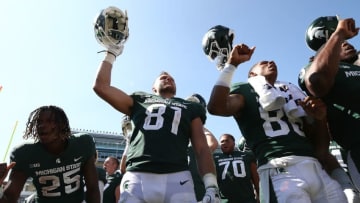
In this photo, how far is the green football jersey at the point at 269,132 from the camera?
3154mm

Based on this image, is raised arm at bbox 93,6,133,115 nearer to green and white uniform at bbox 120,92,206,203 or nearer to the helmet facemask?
green and white uniform at bbox 120,92,206,203

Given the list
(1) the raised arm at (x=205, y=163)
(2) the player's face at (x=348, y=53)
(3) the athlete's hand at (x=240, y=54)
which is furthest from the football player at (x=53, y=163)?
(2) the player's face at (x=348, y=53)

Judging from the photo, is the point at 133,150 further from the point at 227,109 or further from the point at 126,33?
the point at 126,33

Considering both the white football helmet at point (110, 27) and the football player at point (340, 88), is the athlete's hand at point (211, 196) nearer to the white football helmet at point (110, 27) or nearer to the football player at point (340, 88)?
the football player at point (340, 88)

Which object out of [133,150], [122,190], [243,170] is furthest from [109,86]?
[243,170]

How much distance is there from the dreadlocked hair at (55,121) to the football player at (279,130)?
1702mm

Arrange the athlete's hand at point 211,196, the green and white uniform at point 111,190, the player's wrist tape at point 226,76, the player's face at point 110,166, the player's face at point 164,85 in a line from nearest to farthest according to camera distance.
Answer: the athlete's hand at point 211,196 < the player's wrist tape at point 226,76 < the player's face at point 164,85 < the green and white uniform at point 111,190 < the player's face at point 110,166

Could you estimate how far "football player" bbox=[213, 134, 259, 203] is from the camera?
6.44 metres

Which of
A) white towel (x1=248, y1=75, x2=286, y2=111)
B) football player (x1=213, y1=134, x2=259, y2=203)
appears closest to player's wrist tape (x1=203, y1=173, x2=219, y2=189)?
white towel (x1=248, y1=75, x2=286, y2=111)

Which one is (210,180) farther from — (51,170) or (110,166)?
(110,166)

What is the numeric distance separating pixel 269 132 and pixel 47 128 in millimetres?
2264

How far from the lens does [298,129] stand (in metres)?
3.35

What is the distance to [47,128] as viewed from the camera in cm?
374

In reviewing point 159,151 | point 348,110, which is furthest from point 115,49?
point 348,110
